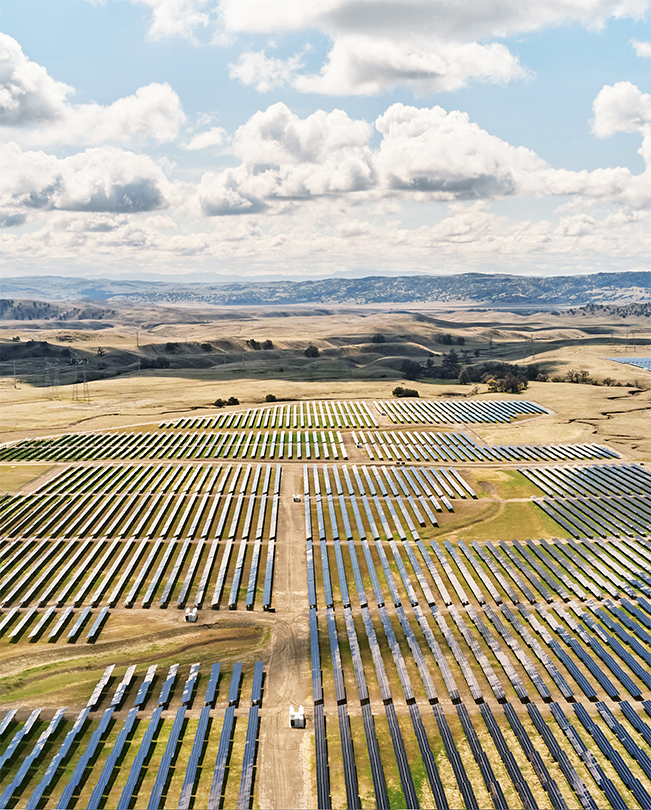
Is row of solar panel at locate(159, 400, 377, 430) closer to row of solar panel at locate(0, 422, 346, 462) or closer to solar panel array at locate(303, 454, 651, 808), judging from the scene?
row of solar panel at locate(0, 422, 346, 462)

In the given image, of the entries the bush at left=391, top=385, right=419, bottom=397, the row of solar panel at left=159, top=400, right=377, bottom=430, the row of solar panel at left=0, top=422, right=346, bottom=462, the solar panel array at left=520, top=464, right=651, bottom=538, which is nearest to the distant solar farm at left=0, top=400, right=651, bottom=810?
the solar panel array at left=520, top=464, right=651, bottom=538

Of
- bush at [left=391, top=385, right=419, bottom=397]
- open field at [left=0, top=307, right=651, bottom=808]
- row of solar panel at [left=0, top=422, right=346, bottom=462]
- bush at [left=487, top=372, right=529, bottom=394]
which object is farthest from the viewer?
bush at [left=487, top=372, right=529, bottom=394]

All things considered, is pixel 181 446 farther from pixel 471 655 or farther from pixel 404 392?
pixel 404 392

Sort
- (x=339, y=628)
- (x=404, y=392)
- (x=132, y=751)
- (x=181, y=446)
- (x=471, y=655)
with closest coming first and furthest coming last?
(x=132, y=751)
(x=471, y=655)
(x=339, y=628)
(x=181, y=446)
(x=404, y=392)

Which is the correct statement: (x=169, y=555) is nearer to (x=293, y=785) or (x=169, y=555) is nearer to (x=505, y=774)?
(x=293, y=785)

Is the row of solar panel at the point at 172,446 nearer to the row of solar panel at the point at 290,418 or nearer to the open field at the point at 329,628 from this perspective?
the open field at the point at 329,628

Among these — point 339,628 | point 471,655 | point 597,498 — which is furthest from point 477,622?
point 597,498

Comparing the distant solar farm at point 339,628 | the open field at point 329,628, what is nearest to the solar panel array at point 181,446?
the open field at point 329,628
